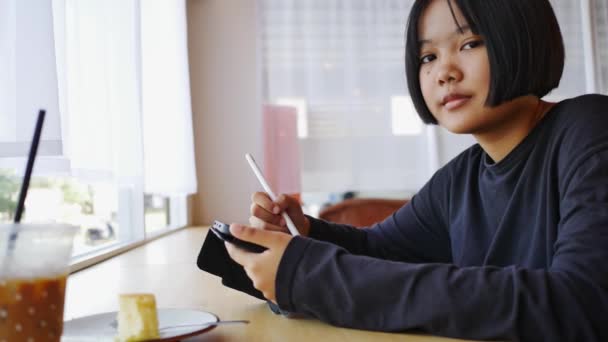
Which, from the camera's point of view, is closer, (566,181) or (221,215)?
(566,181)

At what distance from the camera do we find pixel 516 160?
36.6 inches

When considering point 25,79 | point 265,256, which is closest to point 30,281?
point 265,256

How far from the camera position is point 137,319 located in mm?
585

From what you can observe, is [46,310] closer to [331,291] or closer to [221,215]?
[331,291]

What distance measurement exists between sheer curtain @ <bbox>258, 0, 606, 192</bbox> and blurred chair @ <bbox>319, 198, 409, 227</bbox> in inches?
41.4

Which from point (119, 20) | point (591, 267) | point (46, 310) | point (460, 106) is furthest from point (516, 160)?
point (119, 20)

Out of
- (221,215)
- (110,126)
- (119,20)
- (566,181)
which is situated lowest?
(221,215)

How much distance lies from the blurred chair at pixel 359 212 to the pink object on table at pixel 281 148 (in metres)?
0.82

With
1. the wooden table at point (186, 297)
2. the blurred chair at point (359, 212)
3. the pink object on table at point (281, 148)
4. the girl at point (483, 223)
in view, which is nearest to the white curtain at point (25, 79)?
the wooden table at point (186, 297)

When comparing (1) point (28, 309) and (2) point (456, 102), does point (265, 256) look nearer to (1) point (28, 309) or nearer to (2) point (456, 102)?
(1) point (28, 309)

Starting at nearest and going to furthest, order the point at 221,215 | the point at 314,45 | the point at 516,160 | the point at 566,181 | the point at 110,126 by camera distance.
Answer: the point at 566,181 < the point at 516,160 < the point at 110,126 < the point at 221,215 < the point at 314,45

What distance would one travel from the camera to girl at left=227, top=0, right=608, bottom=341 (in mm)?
619

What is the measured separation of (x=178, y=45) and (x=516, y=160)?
1.94 meters

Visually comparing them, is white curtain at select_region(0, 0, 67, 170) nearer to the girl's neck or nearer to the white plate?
the white plate
